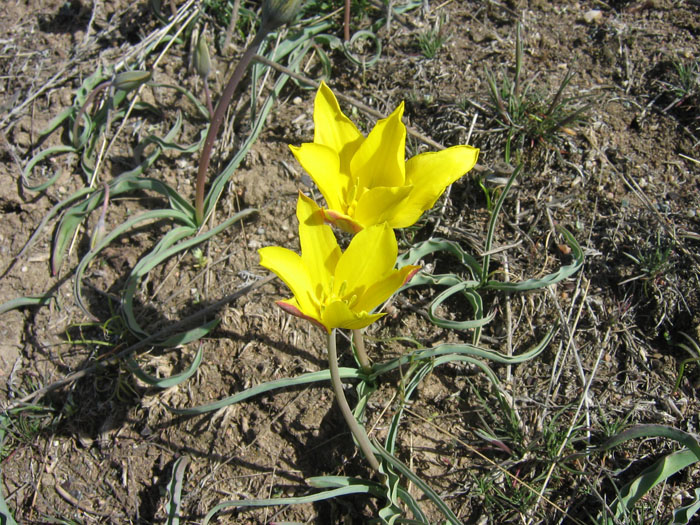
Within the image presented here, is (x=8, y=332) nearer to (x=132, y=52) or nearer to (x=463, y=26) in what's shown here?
(x=132, y=52)

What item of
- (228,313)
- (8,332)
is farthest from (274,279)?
(8,332)

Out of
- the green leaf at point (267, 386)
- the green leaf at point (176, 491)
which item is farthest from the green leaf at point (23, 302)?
the green leaf at point (176, 491)

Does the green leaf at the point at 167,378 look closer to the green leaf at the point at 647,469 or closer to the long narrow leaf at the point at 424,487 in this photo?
the long narrow leaf at the point at 424,487

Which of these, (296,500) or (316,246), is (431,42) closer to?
(316,246)

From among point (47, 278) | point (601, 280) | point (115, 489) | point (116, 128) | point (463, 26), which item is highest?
point (463, 26)

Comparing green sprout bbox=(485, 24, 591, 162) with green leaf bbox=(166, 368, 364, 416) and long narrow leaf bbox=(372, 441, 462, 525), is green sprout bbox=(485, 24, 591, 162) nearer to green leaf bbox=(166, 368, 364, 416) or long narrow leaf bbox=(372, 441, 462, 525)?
green leaf bbox=(166, 368, 364, 416)

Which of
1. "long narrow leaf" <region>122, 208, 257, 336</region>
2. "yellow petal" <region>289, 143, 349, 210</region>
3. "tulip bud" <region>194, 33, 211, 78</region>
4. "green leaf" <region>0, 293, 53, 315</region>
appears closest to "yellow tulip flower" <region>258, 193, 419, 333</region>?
"yellow petal" <region>289, 143, 349, 210</region>

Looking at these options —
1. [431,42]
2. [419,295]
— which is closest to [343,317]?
[419,295]
